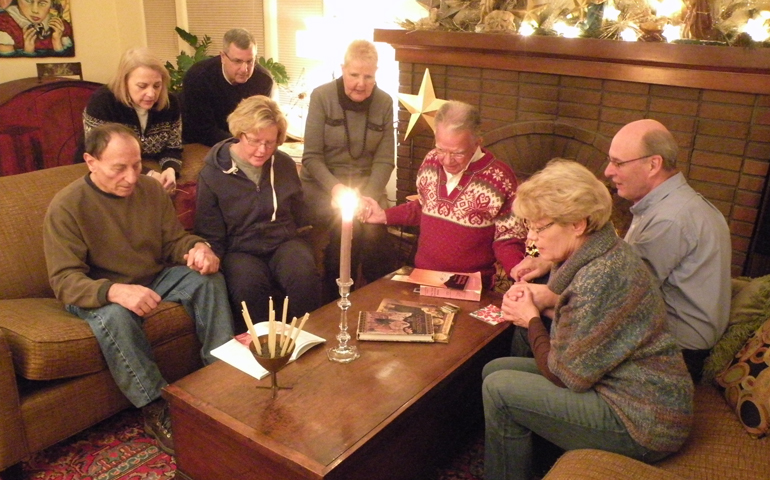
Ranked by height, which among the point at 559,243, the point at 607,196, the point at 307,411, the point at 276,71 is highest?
the point at 276,71

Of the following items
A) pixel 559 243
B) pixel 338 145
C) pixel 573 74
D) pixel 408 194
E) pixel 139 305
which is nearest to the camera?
pixel 559 243

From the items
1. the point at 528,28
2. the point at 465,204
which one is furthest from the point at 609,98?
the point at 465,204

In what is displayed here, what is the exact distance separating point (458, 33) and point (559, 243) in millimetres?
1819

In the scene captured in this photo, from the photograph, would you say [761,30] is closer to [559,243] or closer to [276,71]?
[559,243]

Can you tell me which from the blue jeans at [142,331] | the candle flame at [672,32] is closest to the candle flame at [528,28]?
the candle flame at [672,32]

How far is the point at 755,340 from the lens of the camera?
5.97 ft

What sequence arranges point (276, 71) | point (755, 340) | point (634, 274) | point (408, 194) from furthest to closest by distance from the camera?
point (276, 71)
point (408, 194)
point (755, 340)
point (634, 274)

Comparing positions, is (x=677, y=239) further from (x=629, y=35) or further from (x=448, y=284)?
(x=629, y=35)

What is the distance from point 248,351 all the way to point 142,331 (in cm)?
53

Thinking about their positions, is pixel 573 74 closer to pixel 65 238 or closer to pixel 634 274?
pixel 634 274

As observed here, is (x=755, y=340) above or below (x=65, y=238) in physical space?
below

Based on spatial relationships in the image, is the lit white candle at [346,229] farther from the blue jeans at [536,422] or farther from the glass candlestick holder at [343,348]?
the blue jeans at [536,422]

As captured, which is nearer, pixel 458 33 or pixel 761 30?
pixel 761 30

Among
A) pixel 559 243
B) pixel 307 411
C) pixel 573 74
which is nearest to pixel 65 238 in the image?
pixel 307 411
